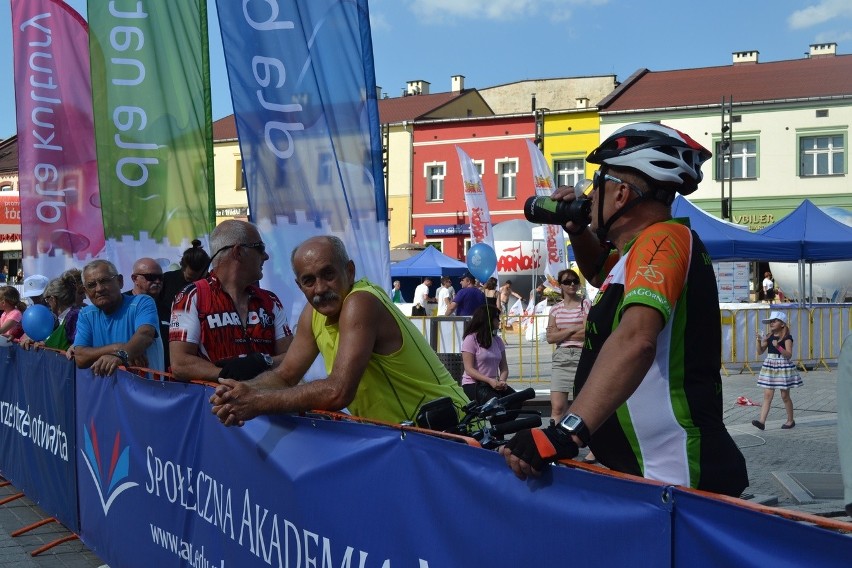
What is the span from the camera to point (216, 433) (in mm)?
4531

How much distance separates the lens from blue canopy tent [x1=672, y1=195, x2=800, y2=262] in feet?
→ 59.1

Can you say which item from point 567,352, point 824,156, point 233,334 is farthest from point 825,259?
point 824,156

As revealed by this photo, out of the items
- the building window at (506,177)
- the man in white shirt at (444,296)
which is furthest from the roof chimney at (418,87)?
the man in white shirt at (444,296)

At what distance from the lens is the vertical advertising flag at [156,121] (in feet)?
31.8

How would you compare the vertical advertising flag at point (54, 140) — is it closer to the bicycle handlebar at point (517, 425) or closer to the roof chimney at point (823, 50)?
the bicycle handlebar at point (517, 425)

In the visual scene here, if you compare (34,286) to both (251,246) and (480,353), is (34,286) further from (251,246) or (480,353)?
(251,246)

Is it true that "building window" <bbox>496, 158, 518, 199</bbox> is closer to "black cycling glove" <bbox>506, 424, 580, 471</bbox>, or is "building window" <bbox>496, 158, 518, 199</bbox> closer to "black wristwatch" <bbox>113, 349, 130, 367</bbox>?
"black wristwatch" <bbox>113, 349, 130, 367</bbox>

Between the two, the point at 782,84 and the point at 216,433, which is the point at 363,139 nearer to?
the point at 216,433

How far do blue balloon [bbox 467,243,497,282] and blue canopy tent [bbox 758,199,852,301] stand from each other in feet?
22.8

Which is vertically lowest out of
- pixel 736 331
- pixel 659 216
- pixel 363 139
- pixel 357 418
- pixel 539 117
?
pixel 736 331

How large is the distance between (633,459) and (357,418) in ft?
3.86

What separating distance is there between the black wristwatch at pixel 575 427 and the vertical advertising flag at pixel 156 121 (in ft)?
25.1

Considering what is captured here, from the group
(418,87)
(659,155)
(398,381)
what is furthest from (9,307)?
(418,87)

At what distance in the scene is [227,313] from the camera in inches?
220
